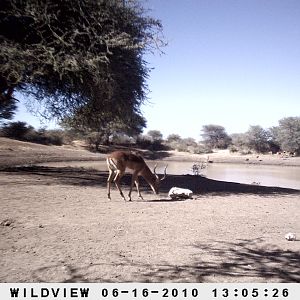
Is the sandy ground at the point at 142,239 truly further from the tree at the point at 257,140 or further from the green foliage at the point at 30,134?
the tree at the point at 257,140

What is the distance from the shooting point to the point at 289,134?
5753 cm

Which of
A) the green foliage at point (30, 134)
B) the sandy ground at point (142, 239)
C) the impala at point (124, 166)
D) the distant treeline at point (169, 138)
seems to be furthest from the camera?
the distant treeline at point (169, 138)

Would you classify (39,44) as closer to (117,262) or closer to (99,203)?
(99,203)

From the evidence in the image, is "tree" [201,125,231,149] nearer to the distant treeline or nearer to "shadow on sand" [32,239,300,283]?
the distant treeline

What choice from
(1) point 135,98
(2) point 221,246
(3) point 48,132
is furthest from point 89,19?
(3) point 48,132

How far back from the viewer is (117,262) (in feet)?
17.3

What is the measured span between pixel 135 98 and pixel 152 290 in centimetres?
1316

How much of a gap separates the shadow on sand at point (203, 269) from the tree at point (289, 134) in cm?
5421

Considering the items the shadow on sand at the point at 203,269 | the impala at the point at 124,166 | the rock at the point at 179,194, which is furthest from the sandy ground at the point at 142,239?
the impala at the point at 124,166

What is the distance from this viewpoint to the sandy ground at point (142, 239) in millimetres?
4902

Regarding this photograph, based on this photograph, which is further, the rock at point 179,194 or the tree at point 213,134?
the tree at point 213,134

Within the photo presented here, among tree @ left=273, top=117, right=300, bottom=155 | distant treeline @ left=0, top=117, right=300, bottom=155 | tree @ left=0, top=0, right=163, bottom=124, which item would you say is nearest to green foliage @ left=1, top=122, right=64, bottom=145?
distant treeline @ left=0, top=117, right=300, bottom=155

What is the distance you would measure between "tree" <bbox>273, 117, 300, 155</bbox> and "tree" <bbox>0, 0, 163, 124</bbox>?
46.7 m

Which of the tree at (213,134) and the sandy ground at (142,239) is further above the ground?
the tree at (213,134)
